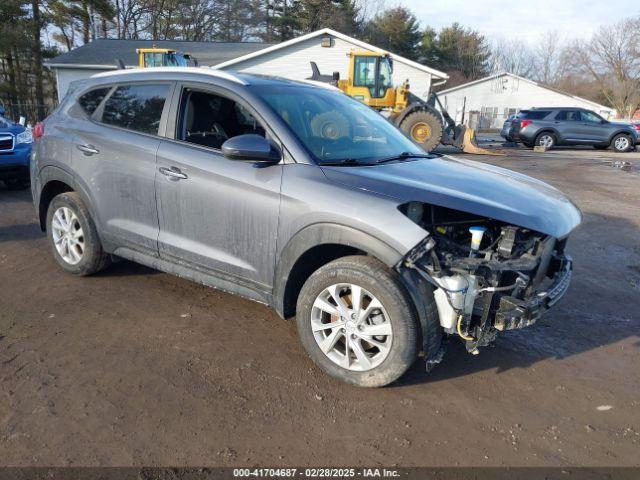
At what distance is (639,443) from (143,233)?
11.8 ft

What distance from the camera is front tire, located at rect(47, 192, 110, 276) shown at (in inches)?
177

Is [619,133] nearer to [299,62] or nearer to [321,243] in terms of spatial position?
[299,62]

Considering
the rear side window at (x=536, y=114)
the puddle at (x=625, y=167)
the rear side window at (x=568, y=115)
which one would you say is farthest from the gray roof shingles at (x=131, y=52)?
the puddle at (x=625, y=167)

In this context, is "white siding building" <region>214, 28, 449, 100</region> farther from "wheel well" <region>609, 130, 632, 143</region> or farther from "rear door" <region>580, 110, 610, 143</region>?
"wheel well" <region>609, 130, 632, 143</region>

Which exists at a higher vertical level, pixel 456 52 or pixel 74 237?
pixel 456 52

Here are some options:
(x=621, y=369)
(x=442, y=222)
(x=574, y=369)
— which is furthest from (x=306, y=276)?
(x=621, y=369)

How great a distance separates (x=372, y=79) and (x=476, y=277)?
16.5m

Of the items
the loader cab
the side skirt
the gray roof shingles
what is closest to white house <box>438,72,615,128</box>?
the gray roof shingles

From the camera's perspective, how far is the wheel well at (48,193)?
15.7 feet

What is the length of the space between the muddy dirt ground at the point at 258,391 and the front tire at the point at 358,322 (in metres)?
0.14

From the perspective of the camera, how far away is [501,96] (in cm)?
5016

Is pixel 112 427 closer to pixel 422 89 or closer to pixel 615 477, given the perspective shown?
pixel 615 477

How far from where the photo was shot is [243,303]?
171 inches

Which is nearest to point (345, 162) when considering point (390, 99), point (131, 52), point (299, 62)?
point (390, 99)
